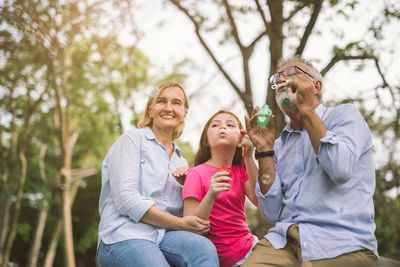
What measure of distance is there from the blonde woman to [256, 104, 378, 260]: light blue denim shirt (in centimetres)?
59

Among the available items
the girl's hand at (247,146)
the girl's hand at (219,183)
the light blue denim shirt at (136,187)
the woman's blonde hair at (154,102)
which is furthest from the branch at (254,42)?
the girl's hand at (219,183)

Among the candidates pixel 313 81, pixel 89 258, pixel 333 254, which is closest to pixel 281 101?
pixel 313 81

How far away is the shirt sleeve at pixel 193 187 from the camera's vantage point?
3.91m

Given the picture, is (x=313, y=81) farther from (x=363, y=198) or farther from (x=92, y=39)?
(x=92, y=39)

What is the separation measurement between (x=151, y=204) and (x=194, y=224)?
0.33 m

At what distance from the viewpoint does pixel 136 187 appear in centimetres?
392

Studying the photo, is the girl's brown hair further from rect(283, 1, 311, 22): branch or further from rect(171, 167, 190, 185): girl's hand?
rect(283, 1, 311, 22): branch

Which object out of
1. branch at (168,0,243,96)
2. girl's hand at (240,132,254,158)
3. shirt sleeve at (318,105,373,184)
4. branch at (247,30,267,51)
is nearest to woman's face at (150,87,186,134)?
girl's hand at (240,132,254,158)

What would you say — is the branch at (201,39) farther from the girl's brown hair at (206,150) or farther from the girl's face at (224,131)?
the girl's face at (224,131)

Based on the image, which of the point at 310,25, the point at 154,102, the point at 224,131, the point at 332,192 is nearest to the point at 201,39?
the point at 310,25

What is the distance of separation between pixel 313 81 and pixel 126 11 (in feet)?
38.3

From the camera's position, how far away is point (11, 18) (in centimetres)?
817

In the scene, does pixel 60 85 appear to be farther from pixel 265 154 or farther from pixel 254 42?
pixel 265 154

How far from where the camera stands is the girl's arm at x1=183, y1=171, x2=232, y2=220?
3568mm
